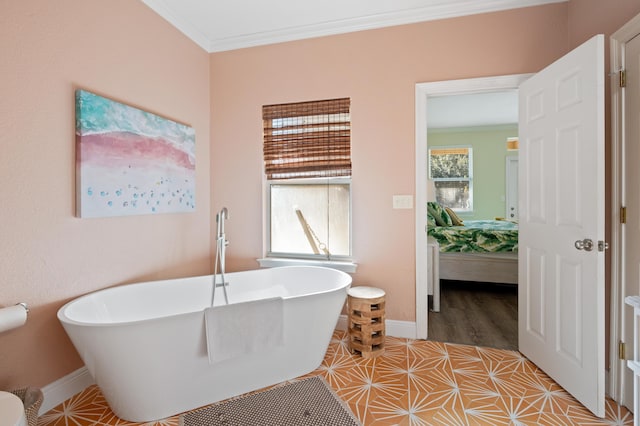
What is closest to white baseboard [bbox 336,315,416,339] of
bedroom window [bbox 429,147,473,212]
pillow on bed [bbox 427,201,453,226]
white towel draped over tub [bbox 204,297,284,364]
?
white towel draped over tub [bbox 204,297,284,364]

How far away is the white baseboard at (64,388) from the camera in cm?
179

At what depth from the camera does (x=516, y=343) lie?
101 inches

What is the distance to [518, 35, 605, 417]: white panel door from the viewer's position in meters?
1.68

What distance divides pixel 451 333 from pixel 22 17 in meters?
3.49

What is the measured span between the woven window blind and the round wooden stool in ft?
3.49

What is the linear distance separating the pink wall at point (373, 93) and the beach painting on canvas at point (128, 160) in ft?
1.65

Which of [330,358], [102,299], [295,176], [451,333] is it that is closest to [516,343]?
[451,333]

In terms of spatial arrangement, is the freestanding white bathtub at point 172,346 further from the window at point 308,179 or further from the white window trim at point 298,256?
the window at point 308,179

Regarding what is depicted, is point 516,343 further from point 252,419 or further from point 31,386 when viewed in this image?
point 31,386

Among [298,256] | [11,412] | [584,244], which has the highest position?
[584,244]

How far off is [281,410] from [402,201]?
172 centimetres

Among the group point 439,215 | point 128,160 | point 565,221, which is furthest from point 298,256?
point 439,215

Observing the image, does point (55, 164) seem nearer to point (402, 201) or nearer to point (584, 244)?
point (402, 201)

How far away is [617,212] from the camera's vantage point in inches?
Answer: 70.9
